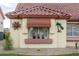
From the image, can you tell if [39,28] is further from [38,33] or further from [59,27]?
[59,27]

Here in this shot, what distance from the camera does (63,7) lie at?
2789 centimetres

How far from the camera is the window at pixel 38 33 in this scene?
23969 mm

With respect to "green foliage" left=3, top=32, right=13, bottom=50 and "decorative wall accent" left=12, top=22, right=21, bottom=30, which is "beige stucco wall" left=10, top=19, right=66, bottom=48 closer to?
"decorative wall accent" left=12, top=22, right=21, bottom=30

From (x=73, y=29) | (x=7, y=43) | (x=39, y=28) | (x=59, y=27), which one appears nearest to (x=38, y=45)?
(x=39, y=28)

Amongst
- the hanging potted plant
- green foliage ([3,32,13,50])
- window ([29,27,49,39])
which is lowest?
green foliage ([3,32,13,50])

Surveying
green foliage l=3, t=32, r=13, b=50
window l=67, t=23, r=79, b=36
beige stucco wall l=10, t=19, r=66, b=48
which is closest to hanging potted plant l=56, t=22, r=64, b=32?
beige stucco wall l=10, t=19, r=66, b=48

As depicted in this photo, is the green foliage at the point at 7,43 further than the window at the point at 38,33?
No

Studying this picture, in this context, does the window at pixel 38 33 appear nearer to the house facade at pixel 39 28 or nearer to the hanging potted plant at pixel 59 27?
the house facade at pixel 39 28

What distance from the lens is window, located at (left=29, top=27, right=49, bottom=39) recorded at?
2397 centimetres

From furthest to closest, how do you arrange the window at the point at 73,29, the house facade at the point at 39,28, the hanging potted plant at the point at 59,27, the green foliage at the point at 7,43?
the window at the point at 73,29, the hanging potted plant at the point at 59,27, the house facade at the point at 39,28, the green foliage at the point at 7,43

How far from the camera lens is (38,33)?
944 inches

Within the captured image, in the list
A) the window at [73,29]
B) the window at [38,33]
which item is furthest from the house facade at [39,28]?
the window at [73,29]

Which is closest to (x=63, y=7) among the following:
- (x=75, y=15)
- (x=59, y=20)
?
(x=75, y=15)

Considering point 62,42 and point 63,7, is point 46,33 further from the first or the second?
point 63,7
